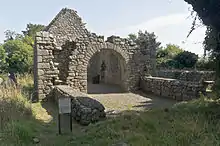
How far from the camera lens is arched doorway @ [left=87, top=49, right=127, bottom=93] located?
16.2m

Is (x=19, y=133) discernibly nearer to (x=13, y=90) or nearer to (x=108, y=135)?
(x=108, y=135)

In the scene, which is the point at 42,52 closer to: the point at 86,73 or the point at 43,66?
the point at 43,66

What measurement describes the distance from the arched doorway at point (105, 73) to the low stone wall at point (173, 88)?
69.2 inches

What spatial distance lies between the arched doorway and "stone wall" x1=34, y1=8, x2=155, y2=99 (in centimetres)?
70

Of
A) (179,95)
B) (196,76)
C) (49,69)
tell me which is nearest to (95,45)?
(49,69)

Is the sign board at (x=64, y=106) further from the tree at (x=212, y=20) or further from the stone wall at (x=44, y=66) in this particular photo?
the stone wall at (x=44, y=66)

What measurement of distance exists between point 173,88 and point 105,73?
905 cm

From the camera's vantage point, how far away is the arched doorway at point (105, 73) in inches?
639

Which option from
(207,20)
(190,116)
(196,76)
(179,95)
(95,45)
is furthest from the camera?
A: (196,76)

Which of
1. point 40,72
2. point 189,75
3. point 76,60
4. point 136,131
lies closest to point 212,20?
point 136,131

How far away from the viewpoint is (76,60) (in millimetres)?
12859

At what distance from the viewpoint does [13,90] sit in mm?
8219

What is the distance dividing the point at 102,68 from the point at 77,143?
15.7 meters

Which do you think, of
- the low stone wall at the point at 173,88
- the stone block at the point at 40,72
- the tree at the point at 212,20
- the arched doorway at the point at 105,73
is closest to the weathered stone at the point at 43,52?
the stone block at the point at 40,72
